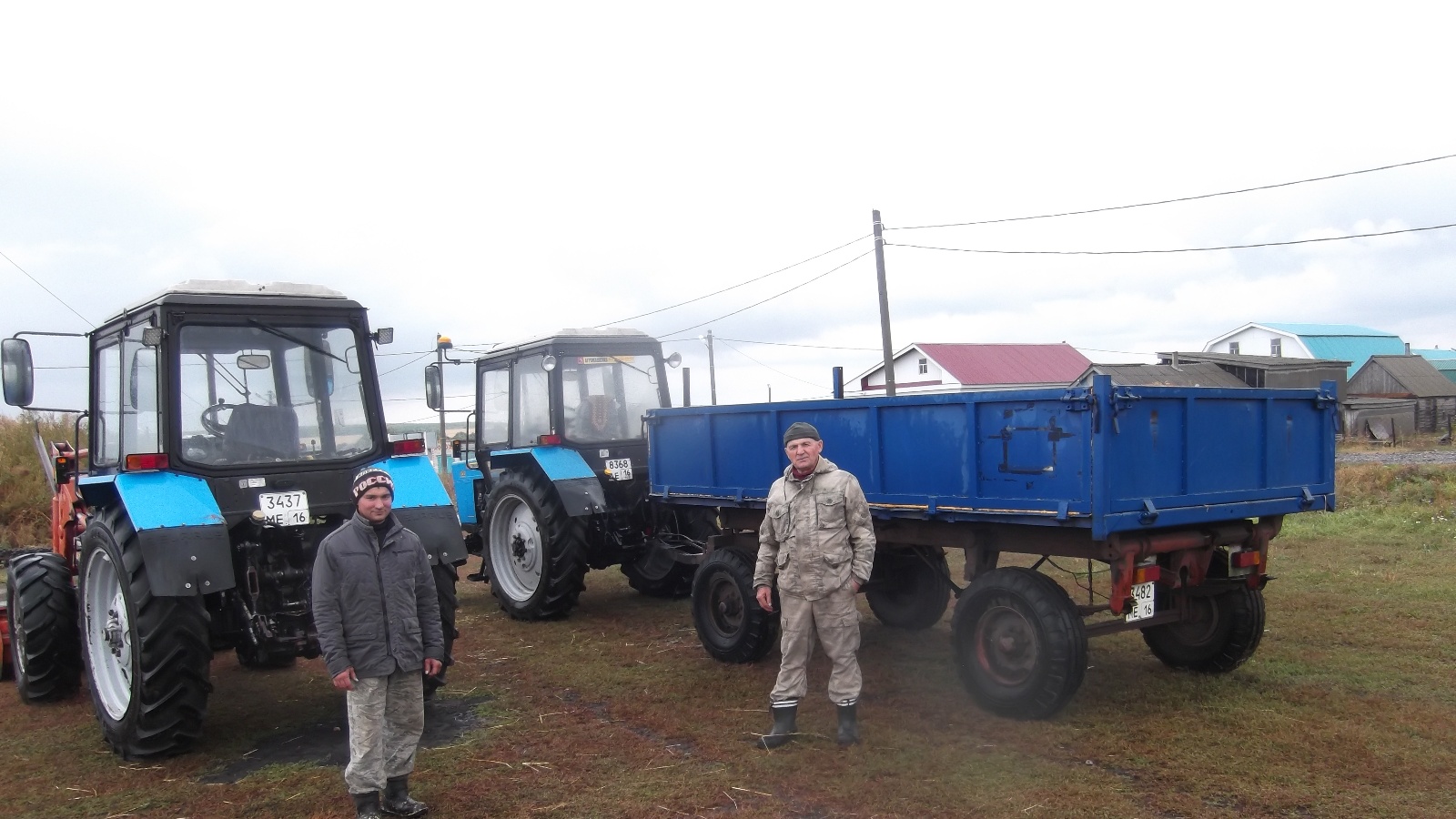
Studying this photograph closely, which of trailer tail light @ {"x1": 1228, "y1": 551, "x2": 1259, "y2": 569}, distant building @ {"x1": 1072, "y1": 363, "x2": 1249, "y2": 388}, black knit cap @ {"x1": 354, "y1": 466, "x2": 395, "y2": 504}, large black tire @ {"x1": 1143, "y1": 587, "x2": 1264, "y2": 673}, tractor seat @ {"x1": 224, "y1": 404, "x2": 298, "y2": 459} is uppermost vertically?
distant building @ {"x1": 1072, "y1": 363, "x2": 1249, "y2": 388}

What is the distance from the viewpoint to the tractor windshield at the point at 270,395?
5.70 metres

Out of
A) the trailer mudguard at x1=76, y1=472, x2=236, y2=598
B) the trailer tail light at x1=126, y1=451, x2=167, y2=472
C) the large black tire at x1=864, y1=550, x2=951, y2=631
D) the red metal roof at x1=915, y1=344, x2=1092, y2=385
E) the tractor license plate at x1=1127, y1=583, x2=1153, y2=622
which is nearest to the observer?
the trailer mudguard at x1=76, y1=472, x2=236, y2=598

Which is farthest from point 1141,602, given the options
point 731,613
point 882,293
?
point 882,293

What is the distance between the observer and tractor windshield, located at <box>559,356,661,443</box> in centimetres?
944

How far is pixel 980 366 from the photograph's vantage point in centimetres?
4347

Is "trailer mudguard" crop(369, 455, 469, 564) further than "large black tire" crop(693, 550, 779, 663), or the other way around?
"large black tire" crop(693, 550, 779, 663)

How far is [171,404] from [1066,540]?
476 cm

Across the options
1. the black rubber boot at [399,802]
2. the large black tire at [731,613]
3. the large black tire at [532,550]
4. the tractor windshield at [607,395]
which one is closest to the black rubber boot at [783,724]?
the large black tire at [731,613]

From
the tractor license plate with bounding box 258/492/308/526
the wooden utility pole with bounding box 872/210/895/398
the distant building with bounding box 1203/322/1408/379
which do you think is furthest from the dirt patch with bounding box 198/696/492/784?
the distant building with bounding box 1203/322/1408/379

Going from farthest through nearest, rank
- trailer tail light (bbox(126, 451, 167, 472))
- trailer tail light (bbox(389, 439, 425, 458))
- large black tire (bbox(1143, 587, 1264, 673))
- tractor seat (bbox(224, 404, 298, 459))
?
trailer tail light (bbox(389, 439, 425, 458)) < large black tire (bbox(1143, 587, 1264, 673)) < tractor seat (bbox(224, 404, 298, 459)) < trailer tail light (bbox(126, 451, 167, 472))

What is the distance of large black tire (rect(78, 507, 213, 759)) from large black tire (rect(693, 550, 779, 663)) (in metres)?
3.19

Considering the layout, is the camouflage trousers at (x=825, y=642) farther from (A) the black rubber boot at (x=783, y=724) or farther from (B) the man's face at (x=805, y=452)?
(B) the man's face at (x=805, y=452)

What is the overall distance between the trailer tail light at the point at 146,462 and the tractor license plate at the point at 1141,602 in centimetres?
511

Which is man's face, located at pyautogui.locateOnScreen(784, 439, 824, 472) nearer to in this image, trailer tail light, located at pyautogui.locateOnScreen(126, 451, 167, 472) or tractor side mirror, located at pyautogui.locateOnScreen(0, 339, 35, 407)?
trailer tail light, located at pyautogui.locateOnScreen(126, 451, 167, 472)
